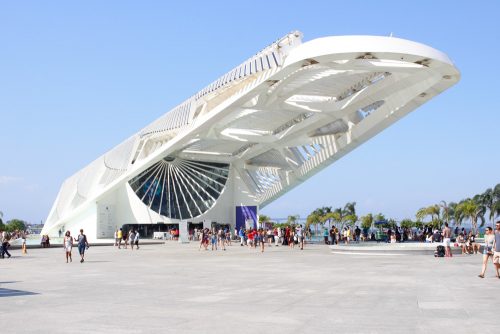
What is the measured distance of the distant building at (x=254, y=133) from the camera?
27031mm

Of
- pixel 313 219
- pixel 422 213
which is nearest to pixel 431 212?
pixel 422 213

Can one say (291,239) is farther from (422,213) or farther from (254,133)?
(422,213)

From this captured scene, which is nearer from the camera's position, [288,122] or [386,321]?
[386,321]

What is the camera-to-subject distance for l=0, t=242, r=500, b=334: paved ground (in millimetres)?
7246

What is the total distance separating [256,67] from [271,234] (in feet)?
47.3

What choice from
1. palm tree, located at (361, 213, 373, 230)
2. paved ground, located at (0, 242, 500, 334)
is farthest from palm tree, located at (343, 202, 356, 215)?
paved ground, located at (0, 242, 500, 334)

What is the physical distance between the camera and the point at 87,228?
154ft

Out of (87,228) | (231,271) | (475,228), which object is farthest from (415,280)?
(475,228)

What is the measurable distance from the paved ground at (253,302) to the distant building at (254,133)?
13617mm

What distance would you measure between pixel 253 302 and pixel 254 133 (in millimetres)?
34972

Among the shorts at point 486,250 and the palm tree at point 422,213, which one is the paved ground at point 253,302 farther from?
the palm tree at point 422,213

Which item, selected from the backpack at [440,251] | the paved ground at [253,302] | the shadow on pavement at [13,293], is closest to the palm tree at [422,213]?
the backpack at [440,251]

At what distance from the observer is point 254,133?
145 feet

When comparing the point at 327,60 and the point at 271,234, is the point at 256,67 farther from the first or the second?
the point at 271,234
